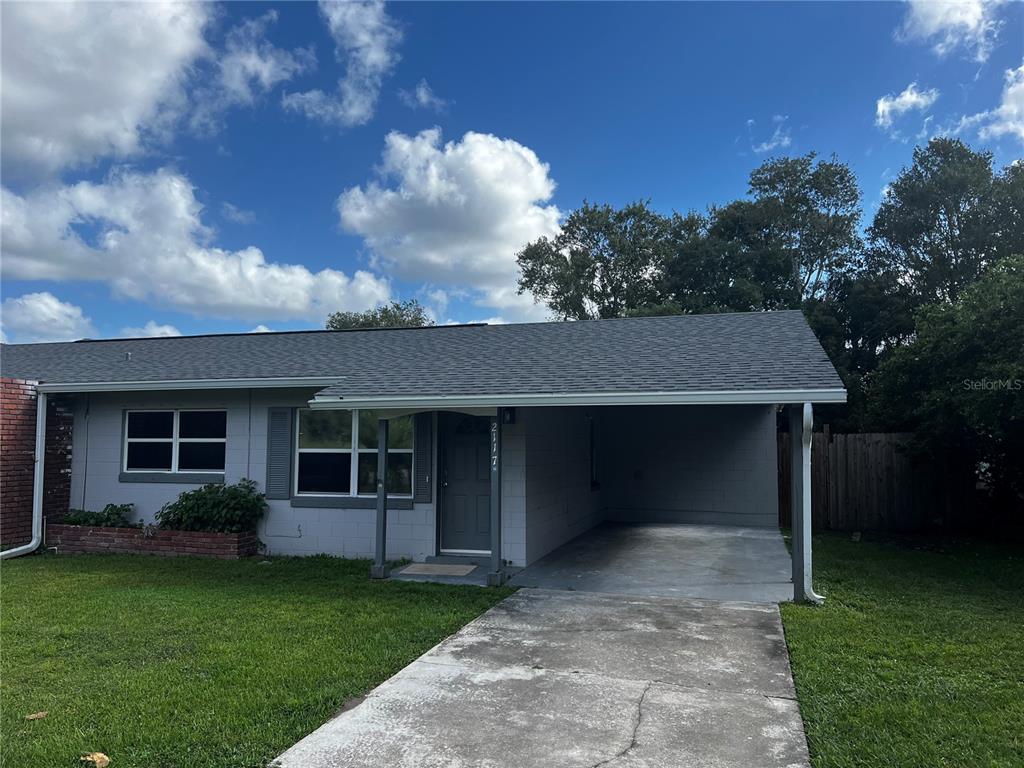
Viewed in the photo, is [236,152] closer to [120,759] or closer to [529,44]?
[529,44]

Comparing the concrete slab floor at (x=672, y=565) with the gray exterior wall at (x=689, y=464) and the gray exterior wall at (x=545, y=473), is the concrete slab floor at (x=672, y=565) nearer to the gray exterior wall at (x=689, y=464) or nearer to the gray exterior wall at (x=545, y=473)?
the gray exterior wall at (x=545, y=473)

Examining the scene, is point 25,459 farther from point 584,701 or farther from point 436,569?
point 584,701

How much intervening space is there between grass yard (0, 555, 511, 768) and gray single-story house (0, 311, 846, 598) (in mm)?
1306

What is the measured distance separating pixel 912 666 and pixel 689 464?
8.61m

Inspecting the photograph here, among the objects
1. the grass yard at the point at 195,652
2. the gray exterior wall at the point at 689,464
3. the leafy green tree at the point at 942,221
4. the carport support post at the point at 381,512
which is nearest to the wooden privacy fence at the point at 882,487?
the gray exterior wall at the point at 689,464

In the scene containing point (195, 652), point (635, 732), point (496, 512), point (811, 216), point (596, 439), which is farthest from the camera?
point (811, 216)

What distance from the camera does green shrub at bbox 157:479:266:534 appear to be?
9.66 m

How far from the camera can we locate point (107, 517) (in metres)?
10.4

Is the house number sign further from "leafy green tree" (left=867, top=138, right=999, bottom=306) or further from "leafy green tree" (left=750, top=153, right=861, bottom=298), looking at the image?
"leafy green tree" (left=750, top=153, right=861, bottom=298)

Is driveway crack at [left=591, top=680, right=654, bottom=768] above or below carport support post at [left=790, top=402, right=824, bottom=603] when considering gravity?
below

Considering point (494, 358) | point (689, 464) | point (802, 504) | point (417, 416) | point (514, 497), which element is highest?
point (494, 358)

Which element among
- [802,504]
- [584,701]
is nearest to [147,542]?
[584,701]

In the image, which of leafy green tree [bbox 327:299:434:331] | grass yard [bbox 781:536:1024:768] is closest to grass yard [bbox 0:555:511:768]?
grass yard [bbox 781:536:1024:768]

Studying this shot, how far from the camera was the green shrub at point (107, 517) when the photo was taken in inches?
410
